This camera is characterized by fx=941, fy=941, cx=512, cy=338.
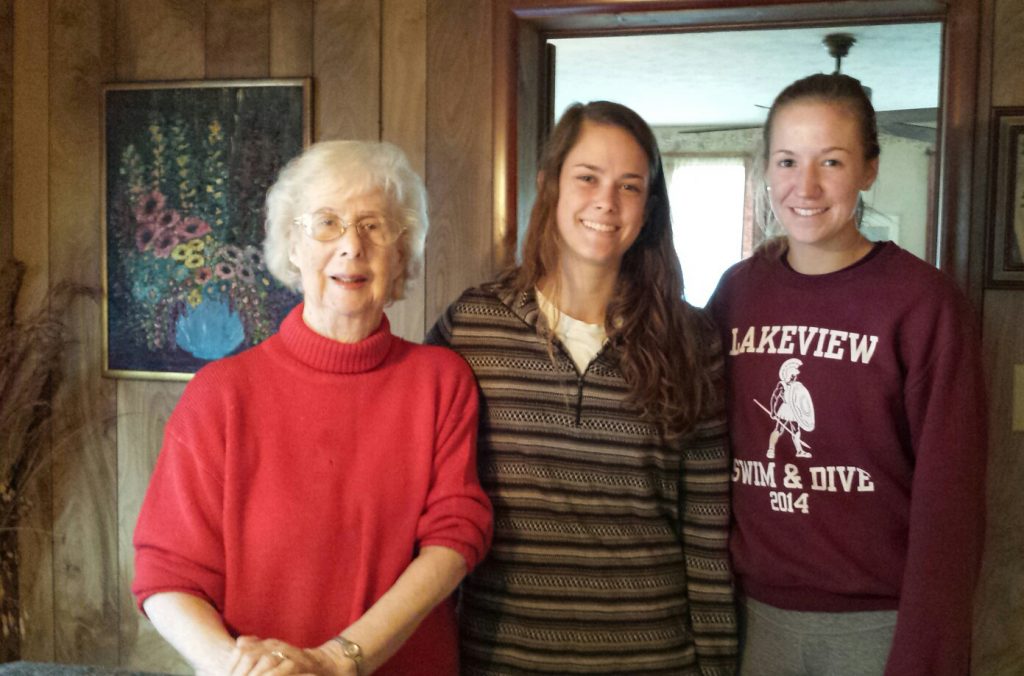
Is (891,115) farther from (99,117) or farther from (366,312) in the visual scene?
(366,312)

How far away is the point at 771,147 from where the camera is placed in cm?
162

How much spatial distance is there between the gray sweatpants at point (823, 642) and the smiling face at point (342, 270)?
2.73 ft

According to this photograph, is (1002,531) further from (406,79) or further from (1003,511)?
(406,79)

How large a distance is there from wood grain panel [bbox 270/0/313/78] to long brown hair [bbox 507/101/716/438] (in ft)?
3.02

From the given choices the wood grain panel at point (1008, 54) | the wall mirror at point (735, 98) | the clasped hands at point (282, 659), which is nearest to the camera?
the clasped hands at point (282, 659)

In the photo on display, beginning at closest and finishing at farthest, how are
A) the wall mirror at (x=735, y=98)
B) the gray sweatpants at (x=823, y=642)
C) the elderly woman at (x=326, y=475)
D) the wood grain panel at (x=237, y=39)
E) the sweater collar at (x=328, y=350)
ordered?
the elderly woman at (x=326, y=475)
the sweater collar at (x=328, y=350)
the gray sweatpants at (x=823, y=642)
the wood grain panel at (x=237, y=39)
the wall mirror at (x=735, y=98)

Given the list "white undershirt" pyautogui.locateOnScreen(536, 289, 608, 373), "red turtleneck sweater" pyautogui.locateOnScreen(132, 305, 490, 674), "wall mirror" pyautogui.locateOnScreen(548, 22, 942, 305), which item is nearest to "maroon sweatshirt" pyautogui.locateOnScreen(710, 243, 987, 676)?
"white undershirt" pyautogui.locateOnScreen(536, 289, 608, 373)

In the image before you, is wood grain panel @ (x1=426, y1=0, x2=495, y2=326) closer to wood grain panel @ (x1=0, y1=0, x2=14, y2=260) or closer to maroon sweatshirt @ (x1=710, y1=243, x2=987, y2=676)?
maroon sweatshirt @ (x1=710, y1=243, x2=987, y2=676)

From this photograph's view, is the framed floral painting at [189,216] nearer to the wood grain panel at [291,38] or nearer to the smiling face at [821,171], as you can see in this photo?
the wood grain panel at [291,38]

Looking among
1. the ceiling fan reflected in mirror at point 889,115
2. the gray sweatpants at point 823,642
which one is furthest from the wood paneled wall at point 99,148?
the ceiling fan reflected in mirror at point 889,115

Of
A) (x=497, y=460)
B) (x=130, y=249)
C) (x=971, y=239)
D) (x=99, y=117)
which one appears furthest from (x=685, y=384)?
(x=99, y=117)

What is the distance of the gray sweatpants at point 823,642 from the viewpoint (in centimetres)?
150

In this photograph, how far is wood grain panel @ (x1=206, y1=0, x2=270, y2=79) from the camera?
2301mm

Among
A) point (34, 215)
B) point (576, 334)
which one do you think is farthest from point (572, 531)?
point (34, 215)
